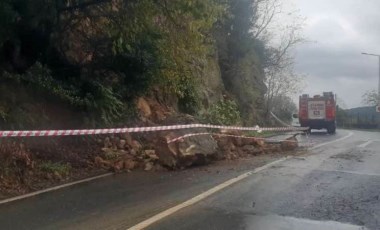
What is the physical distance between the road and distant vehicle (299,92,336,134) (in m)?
22.9

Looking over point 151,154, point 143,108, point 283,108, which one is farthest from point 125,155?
point 283,108

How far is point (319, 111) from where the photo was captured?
1351 inches

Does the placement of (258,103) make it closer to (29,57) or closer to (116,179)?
(29,57)

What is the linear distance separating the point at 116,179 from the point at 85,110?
423cm

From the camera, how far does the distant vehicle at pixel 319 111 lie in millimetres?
34062

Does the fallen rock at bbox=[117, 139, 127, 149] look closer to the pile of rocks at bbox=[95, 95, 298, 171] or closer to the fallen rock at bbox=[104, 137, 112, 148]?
the pile of rocks at bbox=[95, 95, 298, 171]

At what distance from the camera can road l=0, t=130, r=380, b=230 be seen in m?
6.63

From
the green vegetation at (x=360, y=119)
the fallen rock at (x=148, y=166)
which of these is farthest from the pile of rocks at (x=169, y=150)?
the green vegetation at (x=360, y=119)

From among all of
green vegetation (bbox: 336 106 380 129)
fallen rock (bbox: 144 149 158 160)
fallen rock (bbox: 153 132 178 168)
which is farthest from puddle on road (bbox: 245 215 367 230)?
green vegetation (bbox: 336 106 380 129)

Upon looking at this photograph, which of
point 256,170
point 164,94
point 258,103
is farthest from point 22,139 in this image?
point 258,103

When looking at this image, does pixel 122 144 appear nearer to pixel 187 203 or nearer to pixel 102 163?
pixel 102 163

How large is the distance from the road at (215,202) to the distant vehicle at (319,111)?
903 inches

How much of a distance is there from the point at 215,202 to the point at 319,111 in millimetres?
27948

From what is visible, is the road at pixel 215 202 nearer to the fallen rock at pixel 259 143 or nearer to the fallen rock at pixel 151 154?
the fallen rock at pixel 151 154
